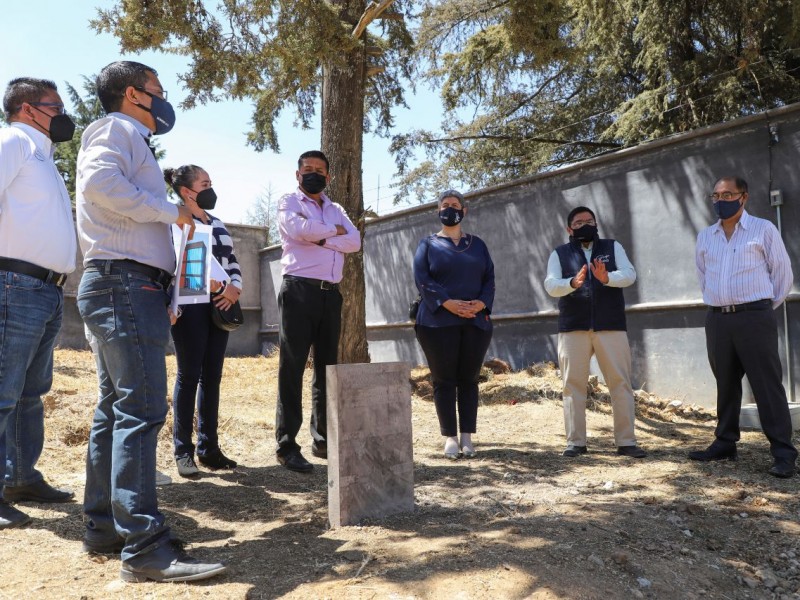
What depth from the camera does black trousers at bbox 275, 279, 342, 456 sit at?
452 cm

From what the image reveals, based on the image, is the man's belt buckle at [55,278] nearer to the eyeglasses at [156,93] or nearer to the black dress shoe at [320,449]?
the eyeglasses at [156,93]

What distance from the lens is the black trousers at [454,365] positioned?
4961 millimetres

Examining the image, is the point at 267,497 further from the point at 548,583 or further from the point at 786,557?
the point at 786,557

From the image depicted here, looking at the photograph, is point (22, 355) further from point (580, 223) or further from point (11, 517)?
point (580, 223)

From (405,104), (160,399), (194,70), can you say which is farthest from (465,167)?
(160,399)

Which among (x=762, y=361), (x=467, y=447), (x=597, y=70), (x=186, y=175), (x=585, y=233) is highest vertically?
(x=597, y=70)

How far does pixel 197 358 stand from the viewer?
4.39m

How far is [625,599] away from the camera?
256cm

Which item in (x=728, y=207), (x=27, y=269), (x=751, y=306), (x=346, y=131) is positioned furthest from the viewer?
(x=346, y=131)

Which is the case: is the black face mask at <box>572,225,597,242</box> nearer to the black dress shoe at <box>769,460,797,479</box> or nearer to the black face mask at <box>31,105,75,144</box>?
the black dress shoe at <box>769,460,797,479</box>

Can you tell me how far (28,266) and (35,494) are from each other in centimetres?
144

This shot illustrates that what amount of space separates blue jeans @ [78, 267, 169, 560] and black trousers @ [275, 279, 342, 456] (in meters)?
1.73

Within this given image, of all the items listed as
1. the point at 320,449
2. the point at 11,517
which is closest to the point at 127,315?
the point at 11,517

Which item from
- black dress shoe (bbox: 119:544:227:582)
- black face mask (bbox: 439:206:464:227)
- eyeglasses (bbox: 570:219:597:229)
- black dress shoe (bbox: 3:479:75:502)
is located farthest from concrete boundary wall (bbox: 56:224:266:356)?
black dress shoe (bbox: 119:544:227:582)
